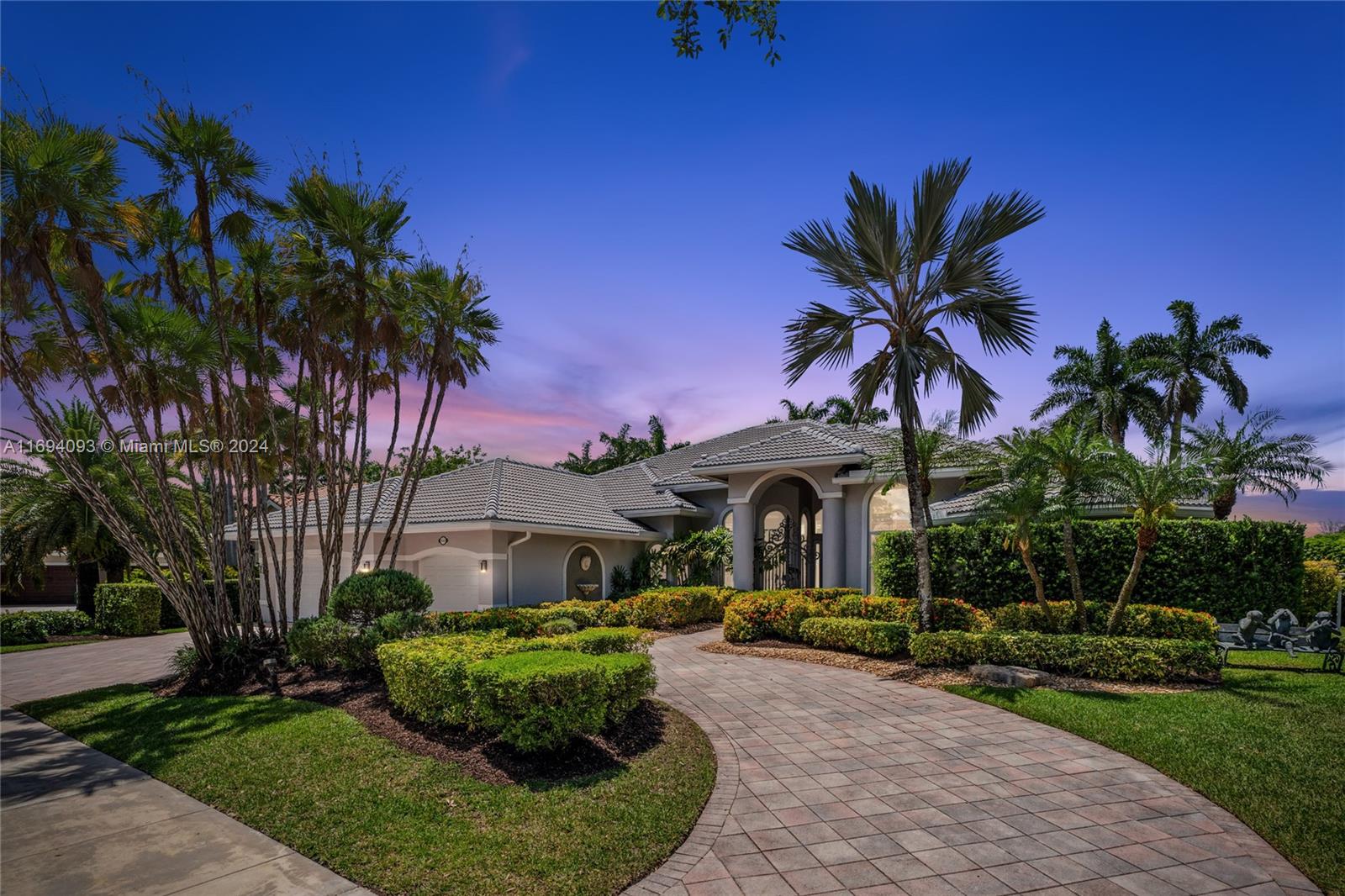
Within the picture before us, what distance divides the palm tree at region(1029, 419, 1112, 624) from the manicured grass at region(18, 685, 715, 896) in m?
7.80

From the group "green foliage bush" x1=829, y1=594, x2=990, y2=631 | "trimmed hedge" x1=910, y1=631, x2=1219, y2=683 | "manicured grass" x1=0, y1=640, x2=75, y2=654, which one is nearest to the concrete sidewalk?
"trimmed hedge" x1=910, y1=631, x2=1219, y2=683

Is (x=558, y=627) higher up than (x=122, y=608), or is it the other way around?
(x=558, y=627)

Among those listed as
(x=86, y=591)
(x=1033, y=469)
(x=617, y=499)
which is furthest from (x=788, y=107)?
(x=86, y=591)

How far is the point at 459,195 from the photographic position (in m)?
12.1

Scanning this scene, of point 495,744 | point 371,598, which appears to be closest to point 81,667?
point 371,598

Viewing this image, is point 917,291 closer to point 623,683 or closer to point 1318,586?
point 623,683

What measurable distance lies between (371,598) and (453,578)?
8361 mm

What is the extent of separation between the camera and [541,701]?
648 cm

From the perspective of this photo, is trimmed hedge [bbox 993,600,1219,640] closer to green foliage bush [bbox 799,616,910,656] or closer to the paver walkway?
green foliage bush [bbox 799,616,910,656]

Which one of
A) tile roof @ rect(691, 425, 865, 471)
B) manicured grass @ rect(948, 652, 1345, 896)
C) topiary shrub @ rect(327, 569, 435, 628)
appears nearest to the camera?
manicured grass @ rect(948, 652, 1345, 896)

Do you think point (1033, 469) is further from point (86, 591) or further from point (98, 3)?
point (86, 591)

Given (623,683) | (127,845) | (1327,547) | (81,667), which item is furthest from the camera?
(1327,547)

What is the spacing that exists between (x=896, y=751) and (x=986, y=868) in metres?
2.60

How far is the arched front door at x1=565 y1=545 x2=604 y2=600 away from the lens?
2145cm
